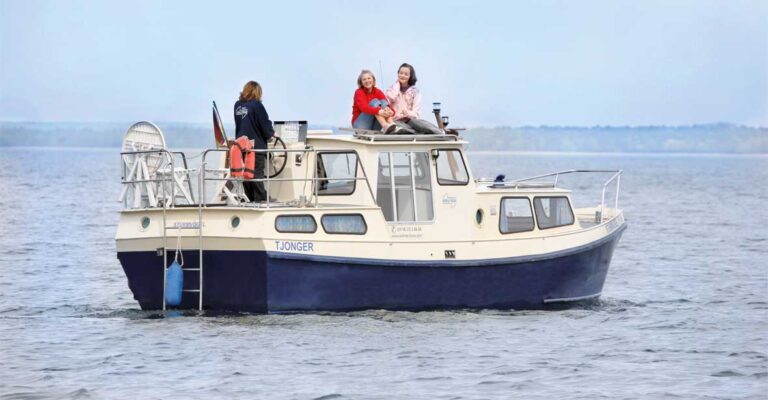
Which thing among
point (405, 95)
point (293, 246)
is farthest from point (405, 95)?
point (293, 246)

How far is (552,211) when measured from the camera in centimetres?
2406

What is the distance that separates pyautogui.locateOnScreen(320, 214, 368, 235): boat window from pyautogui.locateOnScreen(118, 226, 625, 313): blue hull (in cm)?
44

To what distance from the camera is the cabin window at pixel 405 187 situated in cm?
2272

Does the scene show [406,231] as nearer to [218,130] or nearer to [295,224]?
[295,224]

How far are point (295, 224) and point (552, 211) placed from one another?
470 cm

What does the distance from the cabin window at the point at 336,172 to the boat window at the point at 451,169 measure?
1.29m

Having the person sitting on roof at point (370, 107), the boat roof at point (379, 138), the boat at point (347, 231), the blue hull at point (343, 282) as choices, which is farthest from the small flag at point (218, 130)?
the blue hull at point (343, 282)

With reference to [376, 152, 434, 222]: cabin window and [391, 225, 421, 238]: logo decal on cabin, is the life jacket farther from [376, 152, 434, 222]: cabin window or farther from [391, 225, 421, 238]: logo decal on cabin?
[391, 225, 421, 238]: logo decal on cabin

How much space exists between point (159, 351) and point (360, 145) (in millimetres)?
4645

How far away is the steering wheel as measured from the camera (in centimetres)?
2295

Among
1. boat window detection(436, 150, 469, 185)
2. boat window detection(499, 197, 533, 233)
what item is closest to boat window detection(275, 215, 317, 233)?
boat window detection(436, 150, 469, 185)

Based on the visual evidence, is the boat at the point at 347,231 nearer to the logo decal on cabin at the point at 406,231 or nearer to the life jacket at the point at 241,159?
the logo decal on cabin at the point at 406,231

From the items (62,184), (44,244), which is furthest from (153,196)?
(62,184)

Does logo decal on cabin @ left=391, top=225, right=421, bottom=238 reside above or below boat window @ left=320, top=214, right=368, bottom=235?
below
